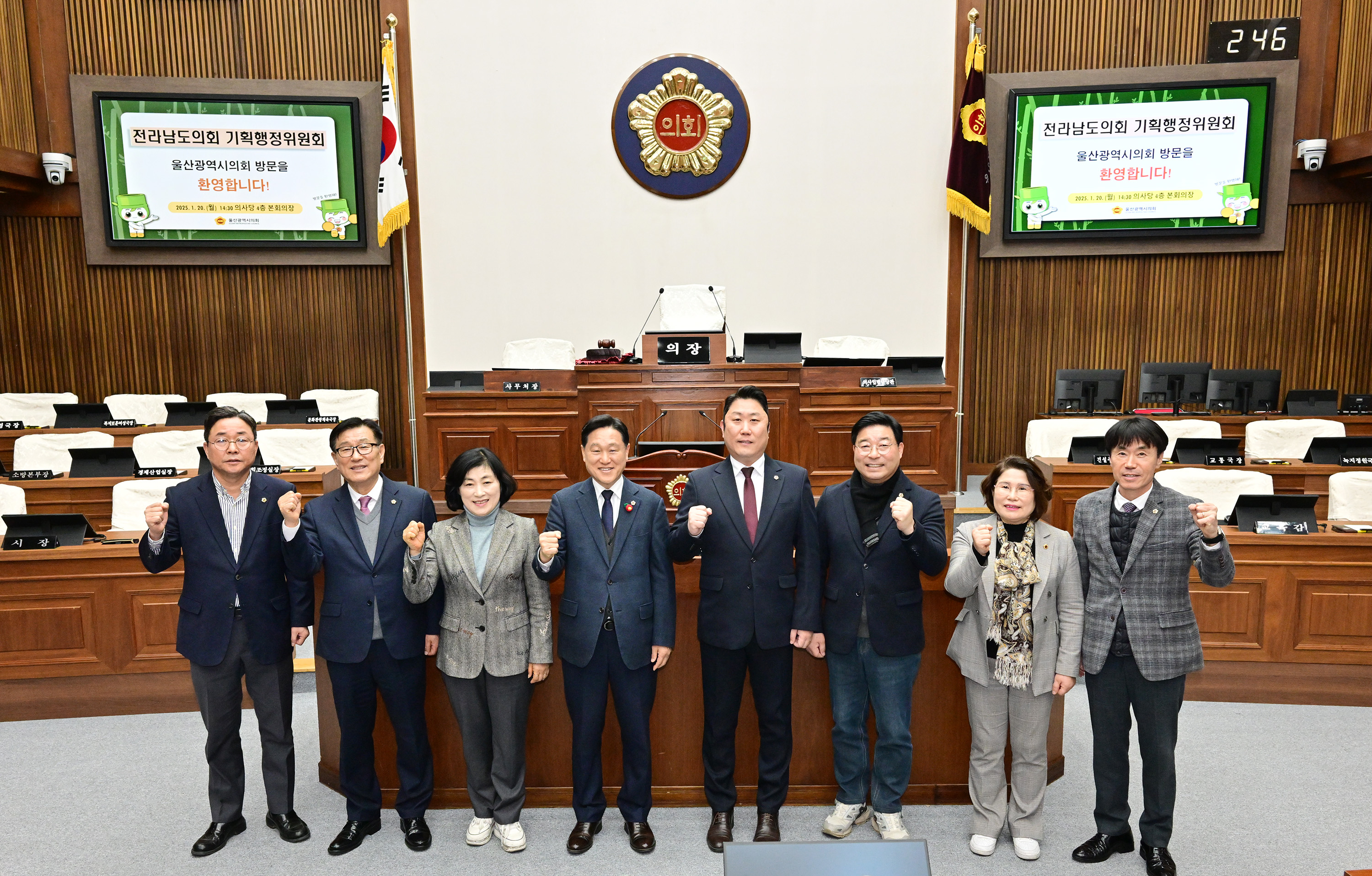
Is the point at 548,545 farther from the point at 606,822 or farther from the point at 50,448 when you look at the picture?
the point at 50,448

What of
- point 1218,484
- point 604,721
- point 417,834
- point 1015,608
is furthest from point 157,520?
point 1218,484

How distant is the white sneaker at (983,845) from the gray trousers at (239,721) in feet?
8.09

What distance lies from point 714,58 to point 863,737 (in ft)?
21.9

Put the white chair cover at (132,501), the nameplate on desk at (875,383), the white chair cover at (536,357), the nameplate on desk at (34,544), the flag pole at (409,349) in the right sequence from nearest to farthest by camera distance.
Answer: the nameplate on desk at (34,544)
the white chair cover at (132,501)
the nameplate on desk at (875,383)
the white chair cover at (536,357)
the flag pole at (409,349)

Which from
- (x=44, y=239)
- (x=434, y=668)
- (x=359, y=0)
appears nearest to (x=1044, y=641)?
(x=434, y=668)

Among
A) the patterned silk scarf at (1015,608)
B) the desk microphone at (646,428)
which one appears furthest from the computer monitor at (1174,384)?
the patterned silk scarf at (1015,608)

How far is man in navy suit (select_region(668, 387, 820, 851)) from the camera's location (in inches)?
104

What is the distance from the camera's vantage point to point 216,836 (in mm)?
2779

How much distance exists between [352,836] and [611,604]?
4.21 ft

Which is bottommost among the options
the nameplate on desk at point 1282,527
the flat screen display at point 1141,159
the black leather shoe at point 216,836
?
the black leather shoe at point 216,836

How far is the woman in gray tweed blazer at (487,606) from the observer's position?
2.63 meters

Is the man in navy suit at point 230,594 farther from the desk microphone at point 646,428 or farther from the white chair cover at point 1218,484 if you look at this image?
the white chair cover at point 1218,484

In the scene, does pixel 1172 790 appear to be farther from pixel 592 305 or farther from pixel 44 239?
pixel 44 239

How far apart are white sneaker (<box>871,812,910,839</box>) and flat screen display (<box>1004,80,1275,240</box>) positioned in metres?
6.49
